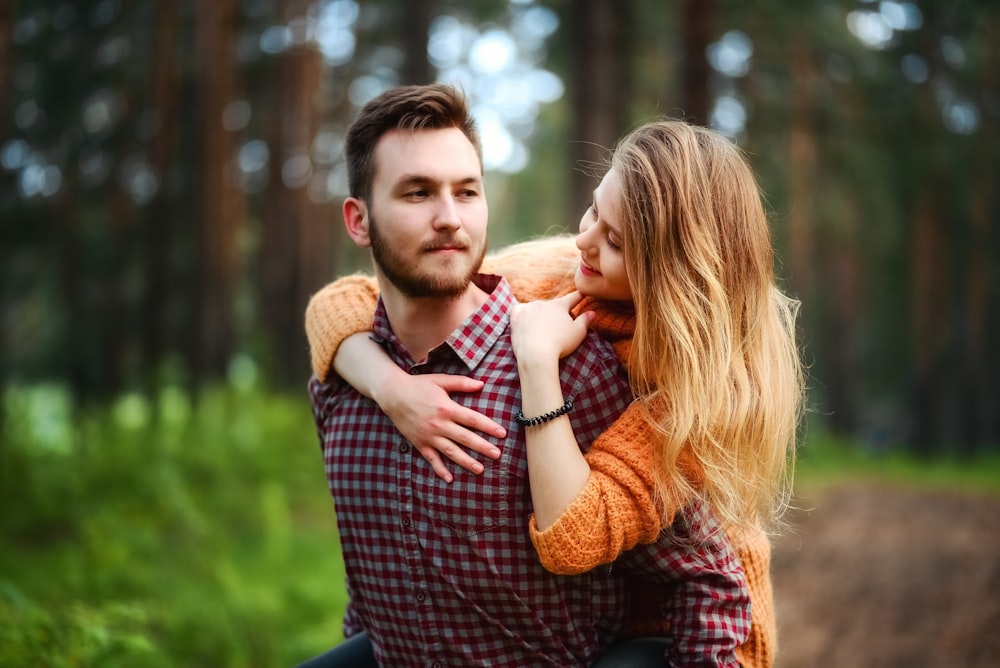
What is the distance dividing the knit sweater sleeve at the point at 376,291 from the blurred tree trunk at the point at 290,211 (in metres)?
12.3

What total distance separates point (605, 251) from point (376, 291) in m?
1.05

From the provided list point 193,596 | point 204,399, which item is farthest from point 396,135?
point 204,399

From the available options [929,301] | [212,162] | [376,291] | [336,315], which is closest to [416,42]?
[212,162]

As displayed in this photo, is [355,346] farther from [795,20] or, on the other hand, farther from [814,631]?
[795,20]

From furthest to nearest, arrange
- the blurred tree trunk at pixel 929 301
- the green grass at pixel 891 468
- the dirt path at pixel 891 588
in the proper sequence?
the blurred tree trunk at pixel 929 301 < the green grass at pixel 891 468 < the dirt path at pixel 891 588

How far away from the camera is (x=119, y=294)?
18.7 metres

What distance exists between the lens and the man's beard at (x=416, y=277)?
266 centimetres

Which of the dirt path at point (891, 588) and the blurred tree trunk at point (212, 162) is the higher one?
the blurred tree trunk at point (212, 162)

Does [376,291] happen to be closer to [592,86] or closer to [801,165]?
[592,86]

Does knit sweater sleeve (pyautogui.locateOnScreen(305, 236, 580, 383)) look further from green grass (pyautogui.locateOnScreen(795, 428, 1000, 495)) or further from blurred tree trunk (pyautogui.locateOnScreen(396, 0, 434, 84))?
green grass (pyautogui.locateOnScreen(795, 428, 1000, 495))

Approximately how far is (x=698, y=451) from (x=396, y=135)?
1.26 metres

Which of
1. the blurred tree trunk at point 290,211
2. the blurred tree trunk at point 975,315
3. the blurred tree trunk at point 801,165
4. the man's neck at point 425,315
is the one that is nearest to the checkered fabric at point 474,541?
the man's neck at point 425,315

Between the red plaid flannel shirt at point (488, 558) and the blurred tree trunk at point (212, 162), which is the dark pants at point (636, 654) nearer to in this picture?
the red plaid flannel shirt at point (488, 558)

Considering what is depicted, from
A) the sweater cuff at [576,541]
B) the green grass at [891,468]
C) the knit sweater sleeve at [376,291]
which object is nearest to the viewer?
the sweater cuff at [576,541]
